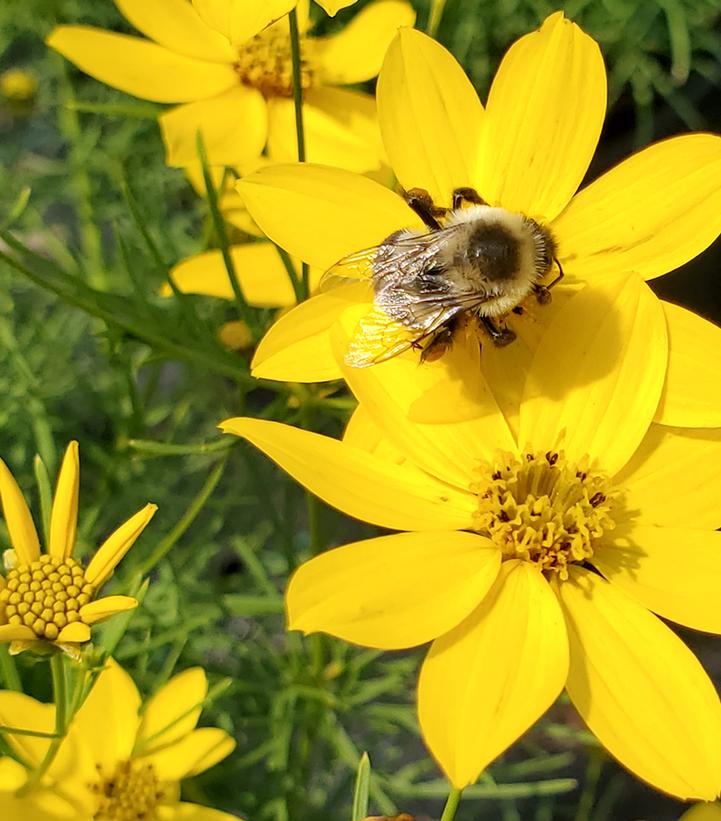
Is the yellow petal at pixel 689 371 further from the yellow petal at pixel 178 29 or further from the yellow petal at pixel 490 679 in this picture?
the yellow petal at pixel 178 29

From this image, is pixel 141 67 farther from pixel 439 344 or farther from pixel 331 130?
pixel 439 344

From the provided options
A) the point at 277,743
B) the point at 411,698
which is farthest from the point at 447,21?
the point at 411,698

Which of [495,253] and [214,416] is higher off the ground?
[495,253]

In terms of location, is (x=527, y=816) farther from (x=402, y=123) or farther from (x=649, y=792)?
(x=402, y=123)

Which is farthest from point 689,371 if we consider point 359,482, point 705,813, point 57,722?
point 57,722

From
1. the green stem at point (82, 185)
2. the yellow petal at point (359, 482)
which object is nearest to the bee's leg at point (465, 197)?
the yellow petal at point (359, 482)
